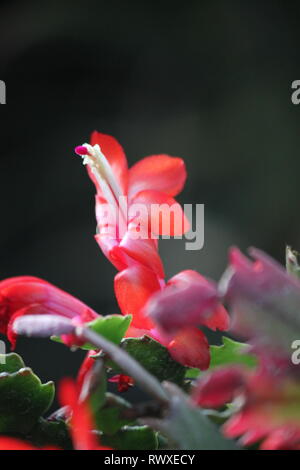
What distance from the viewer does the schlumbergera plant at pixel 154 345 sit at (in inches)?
5.7

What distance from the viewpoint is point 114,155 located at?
0.33 meters

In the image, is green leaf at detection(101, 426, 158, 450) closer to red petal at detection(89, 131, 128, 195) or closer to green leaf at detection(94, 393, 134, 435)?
green leaf at detection(94, 393, 134, 435)

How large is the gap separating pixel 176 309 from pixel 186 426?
28 mm

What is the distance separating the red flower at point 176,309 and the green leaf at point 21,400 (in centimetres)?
4

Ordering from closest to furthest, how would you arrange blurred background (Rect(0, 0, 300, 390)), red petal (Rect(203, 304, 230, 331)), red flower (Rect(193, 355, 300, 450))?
red flower (Rect(193, 355, 300, 450)), red petal (Rect(203, 304, 230, 331)), blurred background (Rect(0, 0, 300, 390))

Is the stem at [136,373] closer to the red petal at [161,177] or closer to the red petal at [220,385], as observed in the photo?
the red petal at [220,385]

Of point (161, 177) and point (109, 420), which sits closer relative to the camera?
point (109, 420)

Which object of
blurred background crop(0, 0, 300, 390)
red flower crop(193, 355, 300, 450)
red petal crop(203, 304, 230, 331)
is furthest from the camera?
blurred background crop(0, 0, 300, 390)

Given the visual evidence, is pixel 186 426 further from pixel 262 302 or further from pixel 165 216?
pixel 165 216

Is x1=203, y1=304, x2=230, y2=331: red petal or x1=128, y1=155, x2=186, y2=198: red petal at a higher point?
x1=128, y1=155, x2=186, y2=198: red petal

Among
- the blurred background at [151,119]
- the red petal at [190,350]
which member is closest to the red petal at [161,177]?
the red petal at [190,350]

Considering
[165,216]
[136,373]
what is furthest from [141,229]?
[136,373]

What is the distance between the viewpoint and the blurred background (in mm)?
1418

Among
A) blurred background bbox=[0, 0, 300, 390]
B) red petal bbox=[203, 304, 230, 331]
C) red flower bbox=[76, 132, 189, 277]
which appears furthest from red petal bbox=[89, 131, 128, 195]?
blurred background bbox=[0, 0, 300, 390]
